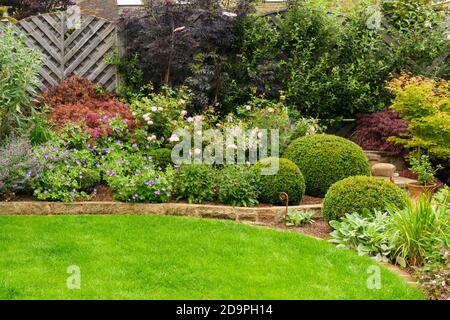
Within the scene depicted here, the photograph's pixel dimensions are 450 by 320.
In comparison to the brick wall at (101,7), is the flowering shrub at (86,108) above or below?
below

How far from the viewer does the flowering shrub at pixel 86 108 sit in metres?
8.48

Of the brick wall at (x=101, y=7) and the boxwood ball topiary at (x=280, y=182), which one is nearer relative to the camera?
the boxwood ball topiary at (x=280, y=182)

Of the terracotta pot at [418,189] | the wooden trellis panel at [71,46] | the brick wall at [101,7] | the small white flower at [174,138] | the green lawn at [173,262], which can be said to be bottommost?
the green lawn at [173,262]

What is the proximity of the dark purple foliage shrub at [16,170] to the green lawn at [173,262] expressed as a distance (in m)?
0.57

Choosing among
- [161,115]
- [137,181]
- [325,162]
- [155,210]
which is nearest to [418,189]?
[325,162]

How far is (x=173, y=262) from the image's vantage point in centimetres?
531

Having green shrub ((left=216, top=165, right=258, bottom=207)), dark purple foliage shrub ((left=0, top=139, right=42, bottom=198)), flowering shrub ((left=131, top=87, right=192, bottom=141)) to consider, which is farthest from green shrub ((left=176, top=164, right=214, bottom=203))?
dark purple foliage shrub ((left=0, top=139, right=42, bottom=198))

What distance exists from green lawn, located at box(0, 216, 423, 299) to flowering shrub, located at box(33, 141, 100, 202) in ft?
1.60

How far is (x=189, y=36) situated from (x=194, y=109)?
1.26m

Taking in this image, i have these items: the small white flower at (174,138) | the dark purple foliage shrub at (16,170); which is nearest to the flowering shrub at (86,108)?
the small white flower at (174,138)

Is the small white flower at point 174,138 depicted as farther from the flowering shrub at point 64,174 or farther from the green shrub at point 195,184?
the flowering shrub at point 64,174

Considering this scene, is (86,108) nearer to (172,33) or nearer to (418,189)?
(172,33)
